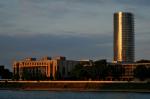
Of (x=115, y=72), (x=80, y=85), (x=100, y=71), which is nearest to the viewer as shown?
(x=80, y=85)

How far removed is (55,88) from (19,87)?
18818mm

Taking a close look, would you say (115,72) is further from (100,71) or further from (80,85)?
(80,85)

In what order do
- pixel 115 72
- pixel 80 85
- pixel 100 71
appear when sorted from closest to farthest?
pixel 80 85 < pixel 100 71 < pixel 115 72

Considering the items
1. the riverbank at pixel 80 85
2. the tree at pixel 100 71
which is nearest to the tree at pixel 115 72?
the tree at pixel 100 71

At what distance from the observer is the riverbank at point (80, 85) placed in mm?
150087

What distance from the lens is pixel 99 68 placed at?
181 m

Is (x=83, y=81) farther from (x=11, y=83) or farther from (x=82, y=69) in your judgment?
(x=11, y=83)

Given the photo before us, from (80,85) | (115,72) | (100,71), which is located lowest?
(80,85)

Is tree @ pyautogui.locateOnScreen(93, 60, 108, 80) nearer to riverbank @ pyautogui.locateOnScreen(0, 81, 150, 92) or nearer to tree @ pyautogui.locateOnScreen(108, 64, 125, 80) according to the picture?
tree @ pyautogui.locateOnScreen(108, 64, 125, 80)

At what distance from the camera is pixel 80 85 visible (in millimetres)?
168000

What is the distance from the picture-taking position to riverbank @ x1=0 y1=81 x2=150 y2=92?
150m

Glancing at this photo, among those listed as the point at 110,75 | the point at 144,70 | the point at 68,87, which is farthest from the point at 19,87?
the point at 144,70

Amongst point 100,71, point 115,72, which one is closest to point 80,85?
point 100,71

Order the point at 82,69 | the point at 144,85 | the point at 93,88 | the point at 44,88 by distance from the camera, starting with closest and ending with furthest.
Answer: the point at 144,85
the point at 93,88
the point at 44,88
the point at 82,69
